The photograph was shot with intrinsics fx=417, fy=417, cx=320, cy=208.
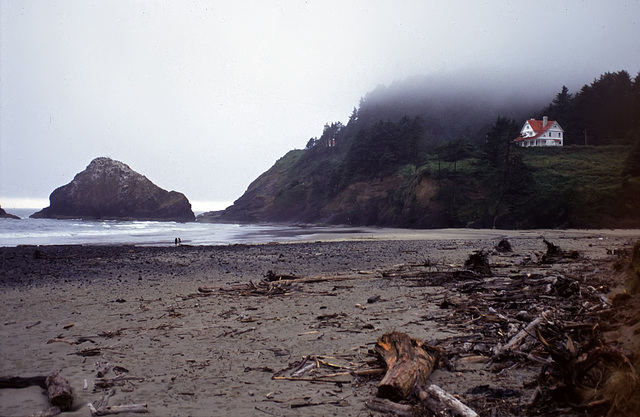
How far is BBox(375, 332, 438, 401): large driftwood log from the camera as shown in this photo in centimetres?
376

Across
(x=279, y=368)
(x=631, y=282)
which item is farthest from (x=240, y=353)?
(x=631, y=282)

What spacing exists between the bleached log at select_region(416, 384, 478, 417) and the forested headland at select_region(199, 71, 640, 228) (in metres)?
23.8

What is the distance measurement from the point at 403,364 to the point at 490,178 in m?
52.4

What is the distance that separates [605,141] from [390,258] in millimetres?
59510

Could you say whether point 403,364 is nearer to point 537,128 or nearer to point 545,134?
point 545,134

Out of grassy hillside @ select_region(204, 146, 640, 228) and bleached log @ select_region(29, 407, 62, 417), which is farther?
grassy hillside @ select_region(204, 146, 640, 228)

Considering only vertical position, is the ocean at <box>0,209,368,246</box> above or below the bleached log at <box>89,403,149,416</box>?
above

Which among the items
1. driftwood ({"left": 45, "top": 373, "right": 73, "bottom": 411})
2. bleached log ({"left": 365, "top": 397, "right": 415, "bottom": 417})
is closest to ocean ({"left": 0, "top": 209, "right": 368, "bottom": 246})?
driftwood ({"left": 45, "top": 373, "right": 73, "bottom": 411})

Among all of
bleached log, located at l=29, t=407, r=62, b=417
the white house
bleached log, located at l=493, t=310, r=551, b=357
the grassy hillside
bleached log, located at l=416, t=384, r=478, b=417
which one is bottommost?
bleached log, located at l=29, t=407, r=62, b=417

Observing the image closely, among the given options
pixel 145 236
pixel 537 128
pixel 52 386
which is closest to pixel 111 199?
pixel 145 236

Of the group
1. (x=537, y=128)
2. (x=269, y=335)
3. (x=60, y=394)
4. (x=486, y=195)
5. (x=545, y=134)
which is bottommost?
(x=269, y=335)

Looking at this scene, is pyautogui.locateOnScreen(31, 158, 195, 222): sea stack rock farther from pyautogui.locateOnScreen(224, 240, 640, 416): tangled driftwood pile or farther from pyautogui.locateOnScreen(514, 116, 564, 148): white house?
pyautogui.locateOnScreen(224, 240, 640, 416): tangled driftwood pile

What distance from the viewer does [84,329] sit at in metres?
6.93

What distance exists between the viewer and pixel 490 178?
5209 cm
